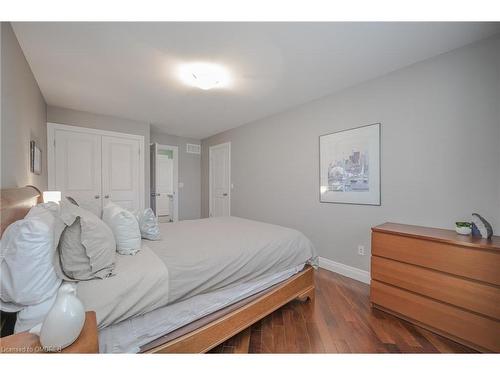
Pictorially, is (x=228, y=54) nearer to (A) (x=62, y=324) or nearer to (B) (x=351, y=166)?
(B) (x=351, y=166)

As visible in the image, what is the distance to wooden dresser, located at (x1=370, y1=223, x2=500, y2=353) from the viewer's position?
140 cm

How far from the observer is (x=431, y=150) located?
199 centimetres

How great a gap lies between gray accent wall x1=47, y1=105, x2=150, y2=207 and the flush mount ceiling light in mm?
1972

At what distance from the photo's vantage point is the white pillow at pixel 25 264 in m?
0.82

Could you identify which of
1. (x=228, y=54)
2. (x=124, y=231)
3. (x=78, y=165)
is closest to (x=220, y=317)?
(x=124, y=231)

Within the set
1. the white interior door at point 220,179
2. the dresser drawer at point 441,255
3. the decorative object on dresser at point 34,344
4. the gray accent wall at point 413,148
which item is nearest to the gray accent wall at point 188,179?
the white interior door at point 220,179

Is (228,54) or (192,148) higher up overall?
(228,54)

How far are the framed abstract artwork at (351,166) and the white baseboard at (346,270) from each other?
0.82 meters

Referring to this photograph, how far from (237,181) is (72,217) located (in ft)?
11.1

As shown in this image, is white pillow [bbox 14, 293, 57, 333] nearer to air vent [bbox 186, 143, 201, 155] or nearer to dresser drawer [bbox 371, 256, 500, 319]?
dresser drawer [bbox 371, 256, 500, 319]

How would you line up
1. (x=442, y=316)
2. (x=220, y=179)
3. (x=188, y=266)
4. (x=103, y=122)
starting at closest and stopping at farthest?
(x=188, y=266), (x=442, y=316), (x=103, y=122), (x=220, y=179)

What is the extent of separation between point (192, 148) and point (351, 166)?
394cm

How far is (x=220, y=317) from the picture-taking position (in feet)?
4.56
